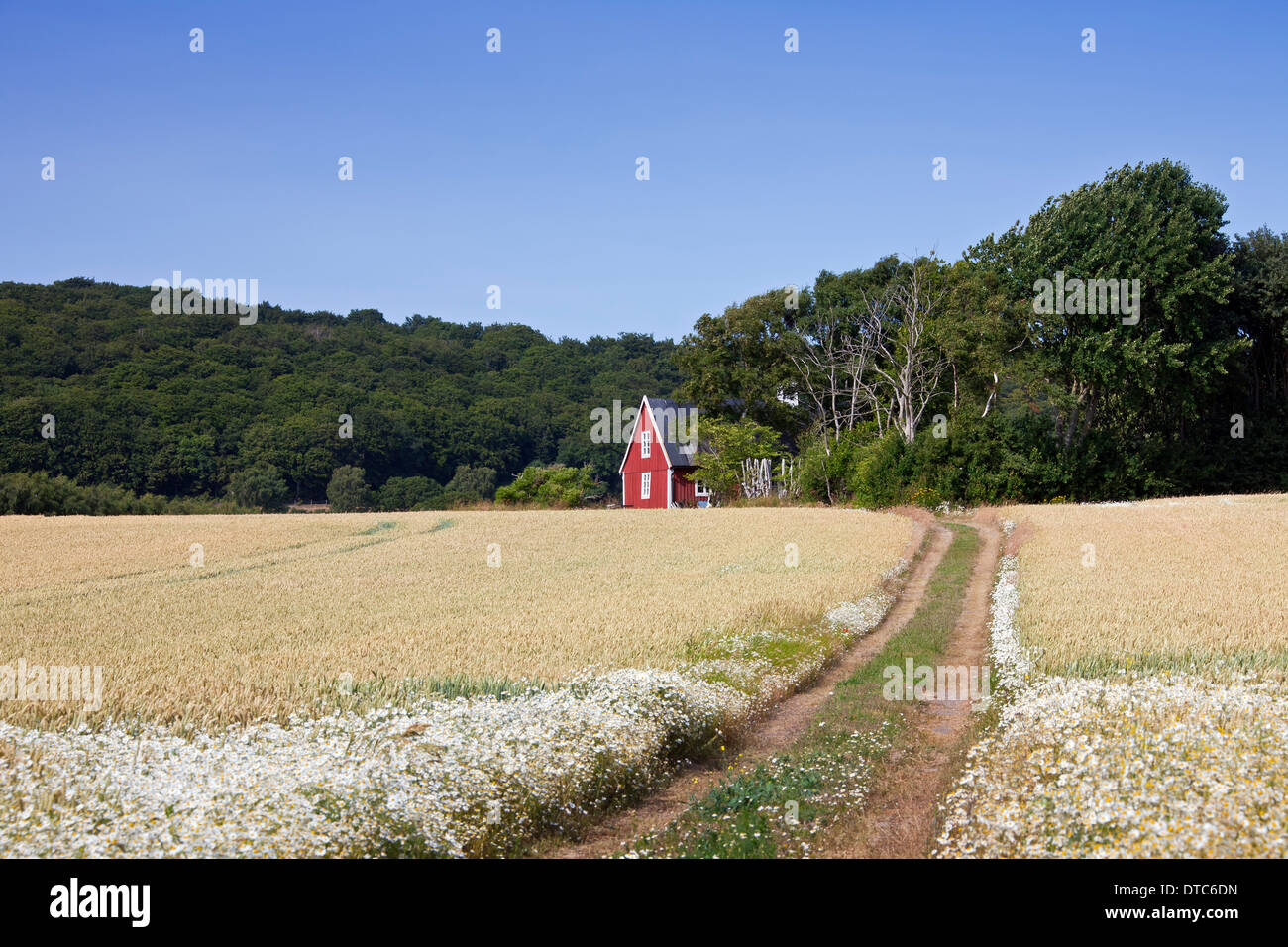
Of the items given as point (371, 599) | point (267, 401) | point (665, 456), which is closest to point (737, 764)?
point (371, 599)

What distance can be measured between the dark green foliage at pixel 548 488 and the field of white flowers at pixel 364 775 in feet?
158

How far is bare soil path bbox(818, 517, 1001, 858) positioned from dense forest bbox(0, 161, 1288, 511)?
107ft

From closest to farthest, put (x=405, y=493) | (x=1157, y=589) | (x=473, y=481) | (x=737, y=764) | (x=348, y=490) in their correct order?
(x=737, y=764)
(x=1157, y=589)
(x=348, y=490)
(x=405, y=493)
(x=473, y=481)

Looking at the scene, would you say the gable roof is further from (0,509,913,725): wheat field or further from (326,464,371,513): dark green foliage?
(326,464,371,513): dark green foliage

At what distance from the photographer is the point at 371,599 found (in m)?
18.2

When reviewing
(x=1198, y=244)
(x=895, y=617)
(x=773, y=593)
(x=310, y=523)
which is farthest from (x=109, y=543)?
(x=1198, y=244)

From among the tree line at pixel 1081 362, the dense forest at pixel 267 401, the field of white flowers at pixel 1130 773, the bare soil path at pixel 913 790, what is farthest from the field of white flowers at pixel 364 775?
the dense forest at pixel 267 401

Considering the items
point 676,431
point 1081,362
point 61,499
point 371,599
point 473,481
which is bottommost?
Result: point 371,599

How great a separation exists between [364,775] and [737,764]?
4.27 metres

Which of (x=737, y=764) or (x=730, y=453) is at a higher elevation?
(x=730, y=453)

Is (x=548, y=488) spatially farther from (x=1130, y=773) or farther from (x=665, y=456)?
(x=1130, y=773)

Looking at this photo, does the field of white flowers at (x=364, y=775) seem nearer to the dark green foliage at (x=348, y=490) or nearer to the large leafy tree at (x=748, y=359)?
the large leafy tree at (x=748, y=359)
